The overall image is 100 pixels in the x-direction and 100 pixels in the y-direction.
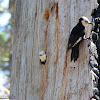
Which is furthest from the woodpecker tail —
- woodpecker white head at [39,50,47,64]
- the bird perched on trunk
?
woodpecker white head at [39,50,47,64]

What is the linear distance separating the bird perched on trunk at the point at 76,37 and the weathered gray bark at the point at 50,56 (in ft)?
0.11

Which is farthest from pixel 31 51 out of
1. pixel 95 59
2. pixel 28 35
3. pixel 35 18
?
pixel 95 59

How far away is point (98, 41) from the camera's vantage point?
1327mm

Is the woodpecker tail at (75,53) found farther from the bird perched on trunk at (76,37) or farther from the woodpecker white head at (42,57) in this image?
the woodpecker white head at (42,57)

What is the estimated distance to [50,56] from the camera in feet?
4.59

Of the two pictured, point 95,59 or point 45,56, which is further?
point 45,56

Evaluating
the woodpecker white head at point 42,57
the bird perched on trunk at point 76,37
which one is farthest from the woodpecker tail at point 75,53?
the woodpecker white head at point 42,57

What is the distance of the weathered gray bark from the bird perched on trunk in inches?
1.3

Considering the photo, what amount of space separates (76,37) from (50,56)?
23cm

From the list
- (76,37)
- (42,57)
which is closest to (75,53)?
(76,37)

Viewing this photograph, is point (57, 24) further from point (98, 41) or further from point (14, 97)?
point (14, 97)

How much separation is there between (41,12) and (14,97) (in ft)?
2.32

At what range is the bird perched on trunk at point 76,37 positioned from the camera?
1.30 metres

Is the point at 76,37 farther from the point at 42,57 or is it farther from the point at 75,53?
the point at 42,57
